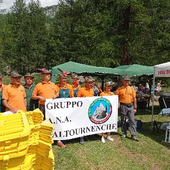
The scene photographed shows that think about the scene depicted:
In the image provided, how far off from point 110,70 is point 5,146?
8485 millimetres

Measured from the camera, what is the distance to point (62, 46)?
946 inches

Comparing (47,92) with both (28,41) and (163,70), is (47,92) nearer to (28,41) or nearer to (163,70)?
(163,70)

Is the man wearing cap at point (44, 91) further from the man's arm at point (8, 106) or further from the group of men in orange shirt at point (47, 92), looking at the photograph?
the man's arm at point (8, 106)

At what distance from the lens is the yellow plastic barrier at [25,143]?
2.16 meters

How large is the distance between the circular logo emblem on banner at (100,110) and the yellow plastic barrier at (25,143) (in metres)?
2.17

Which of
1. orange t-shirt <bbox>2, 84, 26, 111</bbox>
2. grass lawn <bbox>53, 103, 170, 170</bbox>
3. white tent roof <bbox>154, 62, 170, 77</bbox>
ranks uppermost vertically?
white tent roof <bbox>154, 62, 170, 77</bbox>

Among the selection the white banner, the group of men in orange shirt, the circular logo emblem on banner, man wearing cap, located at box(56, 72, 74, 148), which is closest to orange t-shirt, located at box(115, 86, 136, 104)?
the group of men in orange shirt

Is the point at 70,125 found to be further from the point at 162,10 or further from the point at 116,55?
the point at 162,10

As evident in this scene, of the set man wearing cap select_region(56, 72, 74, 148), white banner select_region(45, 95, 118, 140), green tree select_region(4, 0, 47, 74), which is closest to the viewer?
white banner select_region(45, 95, 118, 140)

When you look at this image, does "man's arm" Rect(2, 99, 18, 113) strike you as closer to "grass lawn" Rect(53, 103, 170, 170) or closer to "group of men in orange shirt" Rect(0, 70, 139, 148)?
"group of men in orange shirt" Rect(0, 70, 139, 148)

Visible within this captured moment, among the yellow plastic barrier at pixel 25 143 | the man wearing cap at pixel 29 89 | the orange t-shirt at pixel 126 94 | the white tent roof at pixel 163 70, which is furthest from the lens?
the white tent roof at pixel 163 70

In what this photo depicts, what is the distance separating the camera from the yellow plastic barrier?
2.16 metres

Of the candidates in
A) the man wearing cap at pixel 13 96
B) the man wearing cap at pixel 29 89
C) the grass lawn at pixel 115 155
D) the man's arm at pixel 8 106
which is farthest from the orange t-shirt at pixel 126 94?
the man's arm at pixel 8 106

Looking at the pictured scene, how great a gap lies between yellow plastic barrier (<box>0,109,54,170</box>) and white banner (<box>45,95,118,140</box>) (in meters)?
1.43
